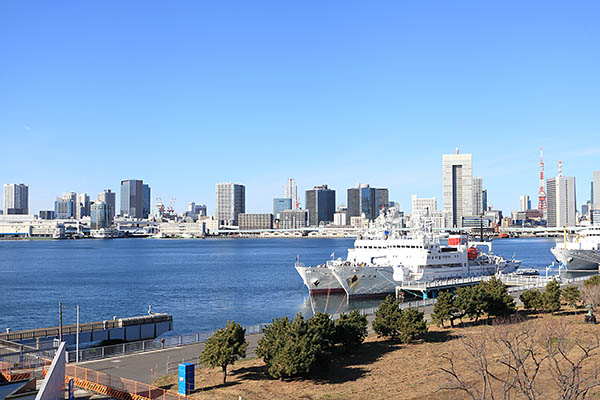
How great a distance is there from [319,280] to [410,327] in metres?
31.9

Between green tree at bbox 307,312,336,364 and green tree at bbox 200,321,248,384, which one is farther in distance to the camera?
green tree at bbox 307,312,336,364

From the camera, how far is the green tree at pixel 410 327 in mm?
31406

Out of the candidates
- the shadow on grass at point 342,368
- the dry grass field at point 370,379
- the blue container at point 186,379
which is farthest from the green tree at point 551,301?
the blue container at point 186,379

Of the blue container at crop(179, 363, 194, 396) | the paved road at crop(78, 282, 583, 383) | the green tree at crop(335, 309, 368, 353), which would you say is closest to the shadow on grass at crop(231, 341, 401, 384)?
the green tree at crop(335, 309, 368, 353)

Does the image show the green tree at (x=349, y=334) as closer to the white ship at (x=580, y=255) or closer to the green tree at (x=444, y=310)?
the green tree at (x=444, y=310)

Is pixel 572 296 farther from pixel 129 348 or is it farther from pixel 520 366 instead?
pixel 129 348

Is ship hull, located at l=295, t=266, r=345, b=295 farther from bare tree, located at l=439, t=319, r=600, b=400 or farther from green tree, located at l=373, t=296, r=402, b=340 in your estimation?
bare tree, located at l=439, t=319, r=600, b=400

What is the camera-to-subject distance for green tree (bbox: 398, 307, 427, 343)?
31406 mm

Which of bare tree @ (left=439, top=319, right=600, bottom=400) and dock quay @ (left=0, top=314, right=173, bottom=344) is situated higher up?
bare tree @ (left=439, top=319, right=600, bottom=400)

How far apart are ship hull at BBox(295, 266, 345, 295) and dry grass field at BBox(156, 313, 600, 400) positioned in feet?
103

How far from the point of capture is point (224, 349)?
966 inches

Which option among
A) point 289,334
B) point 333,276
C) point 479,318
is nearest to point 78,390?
point 289,334

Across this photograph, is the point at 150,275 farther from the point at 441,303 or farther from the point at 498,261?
the point at 441,303

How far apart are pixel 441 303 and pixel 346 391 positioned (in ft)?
51.4
